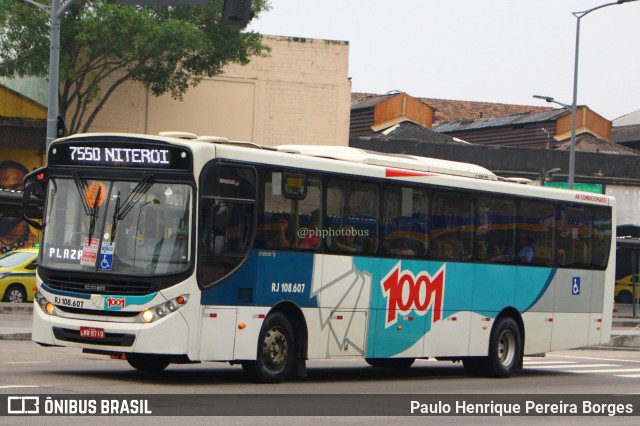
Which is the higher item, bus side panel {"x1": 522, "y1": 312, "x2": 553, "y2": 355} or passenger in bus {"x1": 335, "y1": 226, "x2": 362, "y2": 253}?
passenger in bus {"x1": 335, "y1": 226, "x2": 362, "y2": 253}

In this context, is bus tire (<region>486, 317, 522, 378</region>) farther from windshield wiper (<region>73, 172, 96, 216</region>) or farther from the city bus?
windshield wiper (<region>73, 172, 96, 216</region>)

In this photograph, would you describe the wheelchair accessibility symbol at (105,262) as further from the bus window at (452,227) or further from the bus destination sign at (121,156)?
the bus window at (452,227)

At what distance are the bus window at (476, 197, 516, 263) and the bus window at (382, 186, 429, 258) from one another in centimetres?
142

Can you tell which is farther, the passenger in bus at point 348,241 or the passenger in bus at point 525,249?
the passenger in bus at point 525,249

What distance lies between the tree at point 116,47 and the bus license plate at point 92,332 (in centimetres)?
2653

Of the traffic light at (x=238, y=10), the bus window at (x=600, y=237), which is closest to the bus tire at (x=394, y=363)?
the bus window at (x=600, y=237)

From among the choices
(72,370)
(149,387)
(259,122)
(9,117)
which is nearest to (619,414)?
(149,387)

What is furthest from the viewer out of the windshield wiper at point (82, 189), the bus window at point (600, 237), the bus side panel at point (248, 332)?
the bus window at point (600, 237)

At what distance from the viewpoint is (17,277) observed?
34.7 m

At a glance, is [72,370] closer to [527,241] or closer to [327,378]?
[327,378]

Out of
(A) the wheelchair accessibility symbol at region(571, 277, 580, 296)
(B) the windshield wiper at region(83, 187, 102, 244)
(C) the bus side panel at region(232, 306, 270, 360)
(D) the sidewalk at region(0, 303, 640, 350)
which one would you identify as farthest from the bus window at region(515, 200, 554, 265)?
(D) the sidewalk at region(0, 303, 640, 350)

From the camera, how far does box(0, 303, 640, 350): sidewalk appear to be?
23.6m

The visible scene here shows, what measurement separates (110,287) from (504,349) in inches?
314

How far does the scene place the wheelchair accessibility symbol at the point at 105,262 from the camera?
1463 cm
